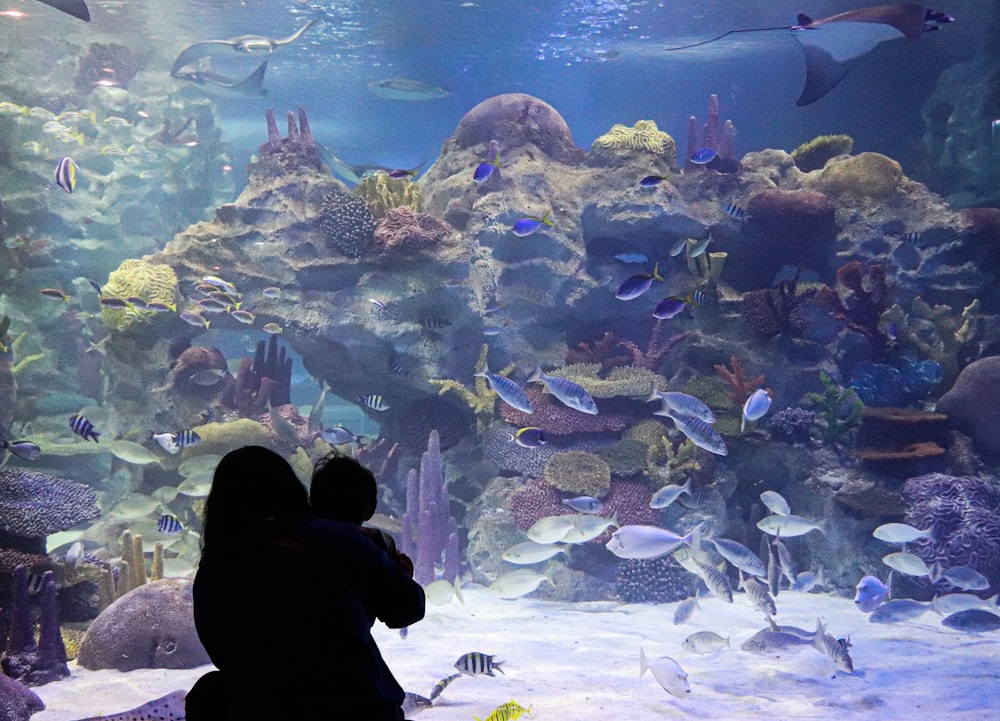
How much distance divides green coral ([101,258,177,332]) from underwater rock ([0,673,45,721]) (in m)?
5.59

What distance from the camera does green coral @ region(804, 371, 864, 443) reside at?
8.10 meters

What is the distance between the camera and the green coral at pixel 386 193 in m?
9.39

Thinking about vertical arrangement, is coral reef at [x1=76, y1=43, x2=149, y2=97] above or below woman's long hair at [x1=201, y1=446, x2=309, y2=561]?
above

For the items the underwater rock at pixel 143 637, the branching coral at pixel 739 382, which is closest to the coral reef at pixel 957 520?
the branching coral at pixel 739 382

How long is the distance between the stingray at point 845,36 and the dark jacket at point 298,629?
6989mm

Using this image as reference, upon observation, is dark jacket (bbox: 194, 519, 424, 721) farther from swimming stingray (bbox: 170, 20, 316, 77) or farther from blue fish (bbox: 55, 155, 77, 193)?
swimming stingray (bbox: 170, 20, 316, 77)

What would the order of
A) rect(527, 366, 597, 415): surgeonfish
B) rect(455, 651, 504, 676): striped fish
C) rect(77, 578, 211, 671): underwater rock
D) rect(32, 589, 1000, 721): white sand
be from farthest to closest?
rect(527, 366, 597, 415): surgeonfish < rect(77, 578, 211, 671): underwater rock < rect(32, 589, 1000, 721): white sand < rect(455, 651, 504, 676): striped fish

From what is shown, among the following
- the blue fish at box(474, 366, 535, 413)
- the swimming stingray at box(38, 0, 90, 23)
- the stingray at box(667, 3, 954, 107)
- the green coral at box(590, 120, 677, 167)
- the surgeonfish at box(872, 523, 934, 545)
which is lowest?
the surgeonfish at box(872, 523, 934, 545)

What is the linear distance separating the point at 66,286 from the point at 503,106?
1075 cm

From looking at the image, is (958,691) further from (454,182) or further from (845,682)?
(454,182)

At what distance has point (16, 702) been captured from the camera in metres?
3.77

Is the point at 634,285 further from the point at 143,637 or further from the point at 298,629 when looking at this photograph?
the point at 298,629

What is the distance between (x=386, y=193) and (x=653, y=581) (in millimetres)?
6382

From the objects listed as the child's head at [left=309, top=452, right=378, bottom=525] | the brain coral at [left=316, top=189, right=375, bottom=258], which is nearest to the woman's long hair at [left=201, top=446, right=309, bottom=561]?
the child's head at [left=309, top=452, right=378, bottom=525]
